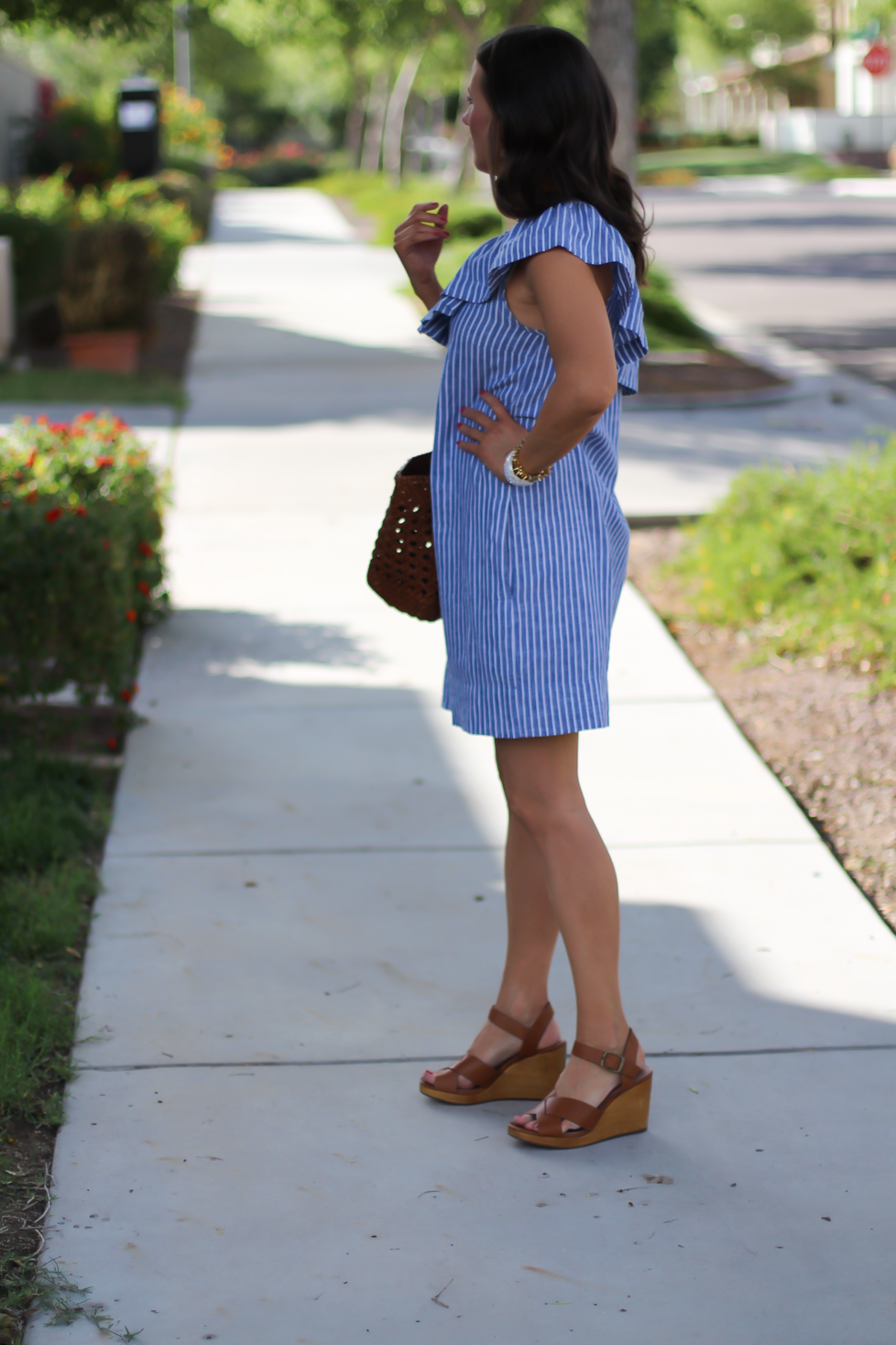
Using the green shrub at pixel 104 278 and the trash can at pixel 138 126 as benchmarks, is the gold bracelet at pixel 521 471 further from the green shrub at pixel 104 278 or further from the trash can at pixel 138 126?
the trash can at pixel 138 126

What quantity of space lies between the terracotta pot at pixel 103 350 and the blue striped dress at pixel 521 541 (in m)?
10.5

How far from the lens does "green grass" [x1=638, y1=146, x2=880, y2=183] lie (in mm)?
50406

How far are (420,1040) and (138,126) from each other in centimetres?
2074

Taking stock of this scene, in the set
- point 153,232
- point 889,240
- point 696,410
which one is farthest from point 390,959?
point 889,240

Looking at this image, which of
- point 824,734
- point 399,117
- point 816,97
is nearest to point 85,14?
point 824,734

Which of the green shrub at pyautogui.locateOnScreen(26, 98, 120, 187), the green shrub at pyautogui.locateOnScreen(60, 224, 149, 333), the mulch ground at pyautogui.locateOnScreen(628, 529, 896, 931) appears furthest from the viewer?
the green shrub at pyautogui.locateOnScreen(26, 98, 120, 187)

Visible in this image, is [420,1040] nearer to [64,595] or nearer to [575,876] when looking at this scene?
[575,876]

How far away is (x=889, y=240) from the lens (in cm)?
2694

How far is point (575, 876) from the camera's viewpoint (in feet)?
8.92

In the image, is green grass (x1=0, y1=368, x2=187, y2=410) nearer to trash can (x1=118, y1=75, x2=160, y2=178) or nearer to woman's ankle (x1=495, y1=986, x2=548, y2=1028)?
woman's ankle (x1=495, y1=986, x2=548, y2=1028)

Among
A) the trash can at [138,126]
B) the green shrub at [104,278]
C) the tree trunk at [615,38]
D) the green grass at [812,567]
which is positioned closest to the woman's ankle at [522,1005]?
the green grass at [812,567]

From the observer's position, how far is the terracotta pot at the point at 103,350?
1266cm

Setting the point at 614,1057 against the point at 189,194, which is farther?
the point at 189,194

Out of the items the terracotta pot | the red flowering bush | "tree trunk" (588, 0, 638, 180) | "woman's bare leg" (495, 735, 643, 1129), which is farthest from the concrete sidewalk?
"tree trunk" (588, 0, 638, 180)
